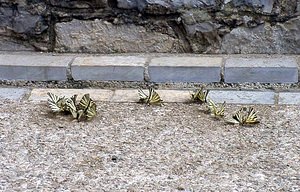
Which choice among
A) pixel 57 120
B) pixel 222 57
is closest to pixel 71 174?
pixel 57 120

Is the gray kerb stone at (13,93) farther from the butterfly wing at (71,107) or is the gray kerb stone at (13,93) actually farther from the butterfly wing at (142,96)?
the butterfly wing at (142,96)

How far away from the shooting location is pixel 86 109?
2.78 m

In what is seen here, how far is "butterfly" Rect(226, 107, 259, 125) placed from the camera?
8.82 ft

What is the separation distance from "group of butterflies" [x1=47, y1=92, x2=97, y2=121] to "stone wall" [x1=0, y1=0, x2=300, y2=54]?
63 cm

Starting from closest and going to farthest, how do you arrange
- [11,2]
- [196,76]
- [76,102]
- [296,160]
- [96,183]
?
1. [96,183]
2. [296,160]
3. [76,102]
4. [196,76]
5. [11,2]

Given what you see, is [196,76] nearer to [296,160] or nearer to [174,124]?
[174,124]

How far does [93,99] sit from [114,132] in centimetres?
40

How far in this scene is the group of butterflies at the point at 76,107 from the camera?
2.77 meters

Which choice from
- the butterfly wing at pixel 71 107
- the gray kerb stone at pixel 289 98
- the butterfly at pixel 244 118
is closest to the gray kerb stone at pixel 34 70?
the butterfly wing at pixel 71 107

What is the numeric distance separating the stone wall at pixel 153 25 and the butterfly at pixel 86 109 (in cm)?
67

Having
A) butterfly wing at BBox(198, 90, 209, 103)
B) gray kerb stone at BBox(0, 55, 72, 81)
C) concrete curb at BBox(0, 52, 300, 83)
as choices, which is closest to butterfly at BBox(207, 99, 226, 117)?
butterfly wing at BBox(198, 90, 209, 103)

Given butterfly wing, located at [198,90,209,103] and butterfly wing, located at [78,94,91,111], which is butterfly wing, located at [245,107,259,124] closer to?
butterfly wing, located at [198,90,209,103]

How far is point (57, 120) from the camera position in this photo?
277 centimetres

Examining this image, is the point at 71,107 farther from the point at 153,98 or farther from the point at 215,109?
the point at 215,109
